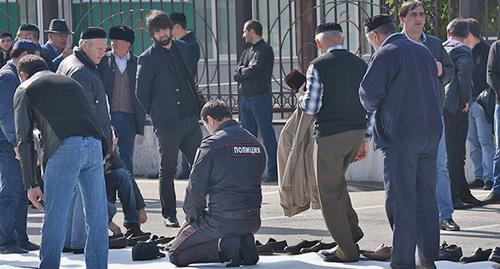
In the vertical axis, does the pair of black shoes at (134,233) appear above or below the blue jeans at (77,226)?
below

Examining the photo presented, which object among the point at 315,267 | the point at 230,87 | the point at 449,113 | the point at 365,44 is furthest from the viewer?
the point at 365,44

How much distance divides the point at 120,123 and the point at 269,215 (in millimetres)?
1760

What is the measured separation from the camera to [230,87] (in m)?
16.8

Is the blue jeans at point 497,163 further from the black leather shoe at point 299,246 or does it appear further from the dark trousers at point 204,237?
the dark trousers at point 204,237

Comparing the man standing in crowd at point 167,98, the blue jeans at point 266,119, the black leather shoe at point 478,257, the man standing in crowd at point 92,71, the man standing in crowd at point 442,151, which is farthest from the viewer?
the blue jeans at point 266,119

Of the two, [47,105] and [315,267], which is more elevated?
[47,105]

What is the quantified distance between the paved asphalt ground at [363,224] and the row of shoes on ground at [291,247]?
40 centimetres

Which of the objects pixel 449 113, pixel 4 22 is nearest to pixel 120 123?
pixel 449 113

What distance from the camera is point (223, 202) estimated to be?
10234 millimetres

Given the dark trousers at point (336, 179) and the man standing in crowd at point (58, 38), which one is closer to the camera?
the dark trousers at point (336, 179)

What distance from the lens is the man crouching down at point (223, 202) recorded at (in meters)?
10.2

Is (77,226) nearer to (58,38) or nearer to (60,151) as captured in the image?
(60,151)

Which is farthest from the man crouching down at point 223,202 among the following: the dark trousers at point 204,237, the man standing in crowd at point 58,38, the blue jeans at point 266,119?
the blue jeans at point 266,119

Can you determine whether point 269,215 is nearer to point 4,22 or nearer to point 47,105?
point 47,105
